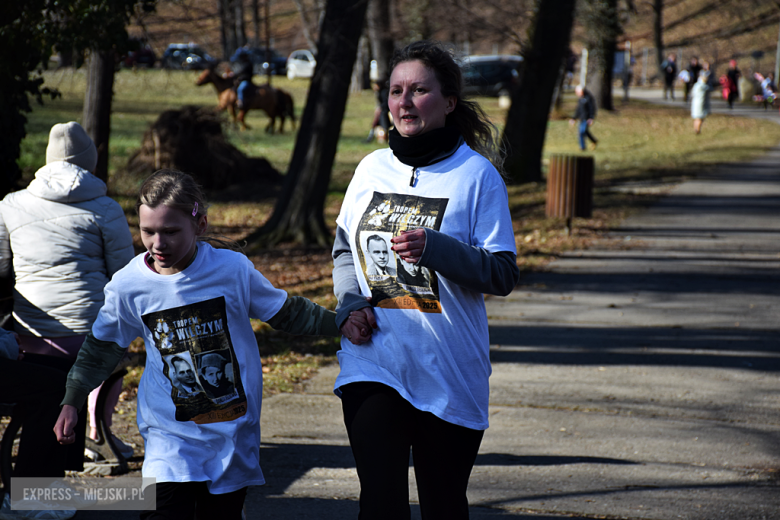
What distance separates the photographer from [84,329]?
384cm

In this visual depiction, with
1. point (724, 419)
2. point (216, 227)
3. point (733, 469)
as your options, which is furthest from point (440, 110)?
point (216, 227)

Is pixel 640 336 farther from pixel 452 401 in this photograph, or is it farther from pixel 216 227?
pixel 216 227

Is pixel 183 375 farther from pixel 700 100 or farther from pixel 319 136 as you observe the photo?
pixel 700 100

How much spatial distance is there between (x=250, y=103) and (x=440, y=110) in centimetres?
2397

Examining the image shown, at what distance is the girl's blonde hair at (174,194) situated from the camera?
265 centimetres

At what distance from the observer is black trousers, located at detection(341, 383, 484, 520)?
2.51 m

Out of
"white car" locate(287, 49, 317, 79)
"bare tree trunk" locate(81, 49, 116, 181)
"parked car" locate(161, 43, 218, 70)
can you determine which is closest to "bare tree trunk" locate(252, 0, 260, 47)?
"parked car" locate(161, 43, 218, 70)

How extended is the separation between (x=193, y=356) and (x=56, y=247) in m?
1.44

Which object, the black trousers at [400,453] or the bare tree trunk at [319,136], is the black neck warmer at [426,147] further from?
the bare tree trunk at [319,136]

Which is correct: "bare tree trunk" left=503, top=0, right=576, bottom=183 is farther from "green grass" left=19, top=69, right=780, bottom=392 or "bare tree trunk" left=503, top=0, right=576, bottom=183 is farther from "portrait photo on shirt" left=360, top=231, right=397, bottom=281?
"portrait photo on shirt" left=360, top=231, right=397, bottom=281

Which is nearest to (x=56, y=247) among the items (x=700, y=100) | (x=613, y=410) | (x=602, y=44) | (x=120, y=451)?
(x=120, y=451)

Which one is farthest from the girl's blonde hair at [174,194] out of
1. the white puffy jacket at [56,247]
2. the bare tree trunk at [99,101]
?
the bare tree trunk at [99,101]

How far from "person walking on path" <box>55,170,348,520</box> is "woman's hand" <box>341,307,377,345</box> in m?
0.41

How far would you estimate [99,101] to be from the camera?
9.93 metres
